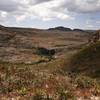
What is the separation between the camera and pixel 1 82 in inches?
769

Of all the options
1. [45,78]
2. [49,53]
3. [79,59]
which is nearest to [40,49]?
[49,53]

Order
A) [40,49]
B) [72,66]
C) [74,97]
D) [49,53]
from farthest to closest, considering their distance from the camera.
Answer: [40,49] < [49,53] < [72,66] < [74,97]

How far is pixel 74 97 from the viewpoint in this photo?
1786cm

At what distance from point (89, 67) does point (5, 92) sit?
A: 3199cm

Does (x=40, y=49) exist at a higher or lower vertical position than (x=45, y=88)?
lower

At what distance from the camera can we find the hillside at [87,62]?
150 feet

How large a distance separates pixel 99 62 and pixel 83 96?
30.6 m

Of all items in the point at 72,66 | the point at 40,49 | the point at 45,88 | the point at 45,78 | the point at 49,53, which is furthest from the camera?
the point at 40,49

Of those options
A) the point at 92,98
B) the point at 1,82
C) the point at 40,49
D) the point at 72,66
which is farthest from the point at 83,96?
the point at 40,49

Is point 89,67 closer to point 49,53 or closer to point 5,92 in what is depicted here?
point 5,92

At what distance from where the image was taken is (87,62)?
52.1 metres

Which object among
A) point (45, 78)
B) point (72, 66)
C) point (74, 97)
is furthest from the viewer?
point (72, 66)

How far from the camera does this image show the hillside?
150 feet

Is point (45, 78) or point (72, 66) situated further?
point (72, 66)
